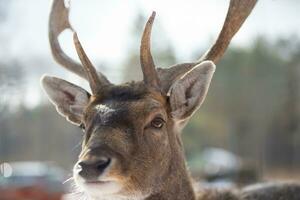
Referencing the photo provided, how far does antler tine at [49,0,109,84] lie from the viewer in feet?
35.5

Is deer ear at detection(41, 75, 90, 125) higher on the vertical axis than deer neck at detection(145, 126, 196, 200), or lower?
higher

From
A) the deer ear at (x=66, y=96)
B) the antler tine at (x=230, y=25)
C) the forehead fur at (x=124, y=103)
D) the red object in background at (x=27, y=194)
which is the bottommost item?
the red object in background at (x=27, y=194)

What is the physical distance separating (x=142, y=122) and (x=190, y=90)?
1.02 m

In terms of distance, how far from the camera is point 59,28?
11.6 metres

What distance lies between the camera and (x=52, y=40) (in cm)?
1133

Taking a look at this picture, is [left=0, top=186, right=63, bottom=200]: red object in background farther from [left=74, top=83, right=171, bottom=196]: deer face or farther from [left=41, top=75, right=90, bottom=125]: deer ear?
[left=74, top=83, right=171, bottom=196]: deer face

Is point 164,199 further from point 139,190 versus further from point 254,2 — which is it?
point 254,2

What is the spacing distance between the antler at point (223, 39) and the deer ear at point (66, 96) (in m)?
1.01

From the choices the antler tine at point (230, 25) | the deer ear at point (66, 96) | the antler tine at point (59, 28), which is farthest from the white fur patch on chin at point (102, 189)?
the antler tine at point (59, 28)

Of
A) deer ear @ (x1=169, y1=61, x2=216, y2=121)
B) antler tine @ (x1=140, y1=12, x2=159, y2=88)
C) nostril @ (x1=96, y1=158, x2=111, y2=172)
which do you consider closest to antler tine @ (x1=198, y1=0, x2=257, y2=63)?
deer ear @ (x1=169, y1=61, x2=216, y2=121)

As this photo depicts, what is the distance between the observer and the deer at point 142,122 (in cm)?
784

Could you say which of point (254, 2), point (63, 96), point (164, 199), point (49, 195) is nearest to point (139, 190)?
point (164, 199)

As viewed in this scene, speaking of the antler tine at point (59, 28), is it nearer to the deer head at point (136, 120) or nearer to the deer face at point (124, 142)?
the deer head at point (136, 120)

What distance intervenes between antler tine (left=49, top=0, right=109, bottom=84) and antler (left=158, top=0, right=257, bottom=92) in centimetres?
174
